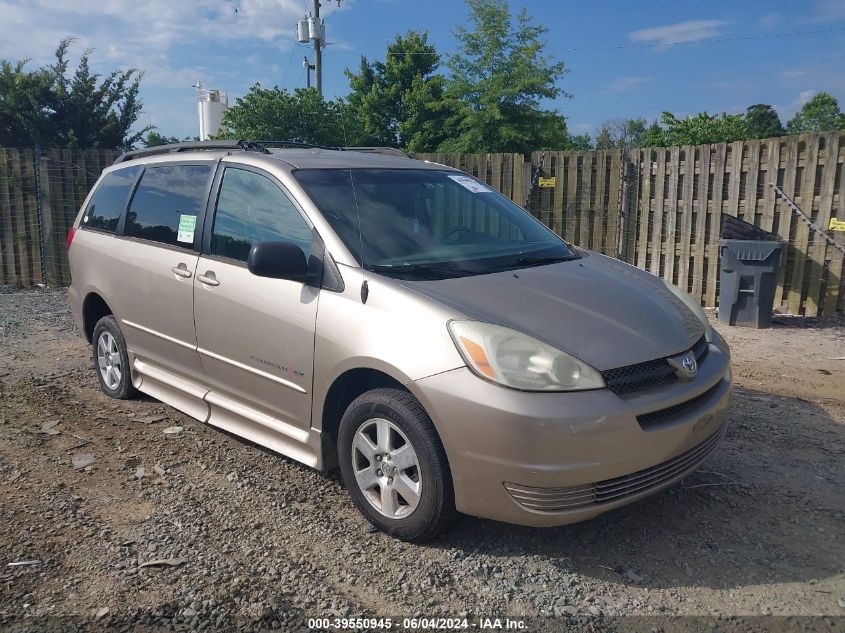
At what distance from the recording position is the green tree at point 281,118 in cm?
1559

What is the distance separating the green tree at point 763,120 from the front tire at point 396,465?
212ft

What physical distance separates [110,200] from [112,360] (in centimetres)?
128

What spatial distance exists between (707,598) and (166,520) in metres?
2.61

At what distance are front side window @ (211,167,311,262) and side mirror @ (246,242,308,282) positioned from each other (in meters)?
0.19

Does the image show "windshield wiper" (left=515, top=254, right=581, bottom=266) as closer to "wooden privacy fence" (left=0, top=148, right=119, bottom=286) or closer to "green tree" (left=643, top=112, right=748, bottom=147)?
"wooden privacy fence" (left=0, top=148, right=119, bottom=286)

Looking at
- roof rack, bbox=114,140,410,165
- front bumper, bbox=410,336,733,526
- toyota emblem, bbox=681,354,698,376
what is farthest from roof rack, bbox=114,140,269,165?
toyota emblem, bbox=681,354,698,376

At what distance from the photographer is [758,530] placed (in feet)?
11.2

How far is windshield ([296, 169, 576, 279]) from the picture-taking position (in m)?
3.65

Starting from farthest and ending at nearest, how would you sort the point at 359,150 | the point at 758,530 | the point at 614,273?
the point at 359,150 → the point at 614,273 → the point at 758,530

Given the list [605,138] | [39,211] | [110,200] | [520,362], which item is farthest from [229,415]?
[605,138]

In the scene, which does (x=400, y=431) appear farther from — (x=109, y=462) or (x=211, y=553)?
(x=109, y=462)

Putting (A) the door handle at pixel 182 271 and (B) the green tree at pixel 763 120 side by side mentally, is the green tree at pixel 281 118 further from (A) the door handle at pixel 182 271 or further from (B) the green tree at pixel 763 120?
(B) the green tree at pixel 763 120

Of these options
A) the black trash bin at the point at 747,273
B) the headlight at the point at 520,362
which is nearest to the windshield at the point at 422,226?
the headlight at the point at 520,362

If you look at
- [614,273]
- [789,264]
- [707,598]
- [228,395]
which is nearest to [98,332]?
[228,395]
